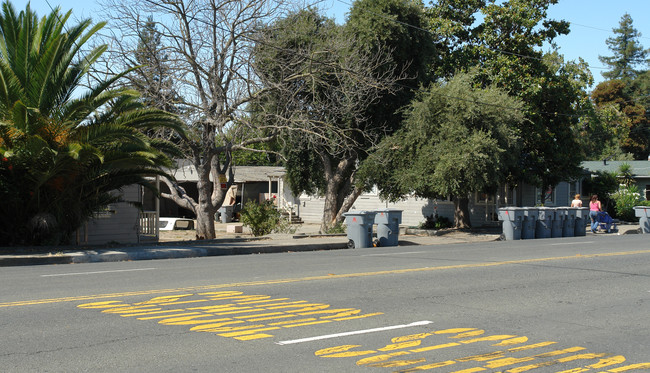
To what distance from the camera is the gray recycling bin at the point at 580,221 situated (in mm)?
27797

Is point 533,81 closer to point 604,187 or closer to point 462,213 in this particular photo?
point 462,213

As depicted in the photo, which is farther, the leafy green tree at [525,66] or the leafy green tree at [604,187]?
the leafy green tree at [604,187]

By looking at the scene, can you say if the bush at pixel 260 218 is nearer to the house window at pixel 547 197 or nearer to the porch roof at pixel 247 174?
the porch roof at pixel 247 174

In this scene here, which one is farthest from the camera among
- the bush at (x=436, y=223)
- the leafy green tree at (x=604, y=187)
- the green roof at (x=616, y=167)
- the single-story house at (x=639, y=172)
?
the green roof at (x=616, y=167)

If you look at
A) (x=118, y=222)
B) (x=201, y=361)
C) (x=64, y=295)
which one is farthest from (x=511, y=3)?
(x=201, y=361)

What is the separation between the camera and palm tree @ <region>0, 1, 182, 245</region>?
1612 centimetres

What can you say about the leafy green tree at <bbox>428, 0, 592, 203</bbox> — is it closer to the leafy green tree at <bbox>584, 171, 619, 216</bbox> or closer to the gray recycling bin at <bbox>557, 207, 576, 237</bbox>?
the gray recycling bin at <bbox>557, 207, 576, 237</bbox>

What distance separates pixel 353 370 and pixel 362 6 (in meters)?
24.1

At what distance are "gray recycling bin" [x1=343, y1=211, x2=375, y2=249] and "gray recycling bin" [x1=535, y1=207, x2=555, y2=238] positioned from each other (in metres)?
8.58

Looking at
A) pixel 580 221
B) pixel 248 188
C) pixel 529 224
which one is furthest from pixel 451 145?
pixel 248 188

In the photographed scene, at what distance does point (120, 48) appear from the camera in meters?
22.5

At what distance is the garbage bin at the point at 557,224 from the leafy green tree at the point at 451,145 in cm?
273

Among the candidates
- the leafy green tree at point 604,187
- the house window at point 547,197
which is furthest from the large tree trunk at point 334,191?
the leafy green tree at point 604,187

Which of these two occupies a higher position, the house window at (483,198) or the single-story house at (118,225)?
the house window at (483,198)
